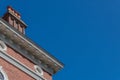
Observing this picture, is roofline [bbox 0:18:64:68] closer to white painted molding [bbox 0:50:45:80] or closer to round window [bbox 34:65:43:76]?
round window [bbox 34:65:43:76]

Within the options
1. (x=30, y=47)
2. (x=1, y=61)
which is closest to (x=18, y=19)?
(x=30, y=47)

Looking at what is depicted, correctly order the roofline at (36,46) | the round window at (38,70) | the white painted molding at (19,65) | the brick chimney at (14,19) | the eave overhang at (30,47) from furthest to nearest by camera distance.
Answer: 1. the brick chimney at (14,19)
2. the round window at (38,70)
3. the roofline at (36,46)
4. the eave overhang at (30,47)
5. the white painted molding at (19,65)

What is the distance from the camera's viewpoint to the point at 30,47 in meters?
27.5

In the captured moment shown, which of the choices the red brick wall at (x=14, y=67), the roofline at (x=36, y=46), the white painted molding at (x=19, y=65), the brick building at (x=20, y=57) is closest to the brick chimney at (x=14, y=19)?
the brick building at (x=20, y=57)

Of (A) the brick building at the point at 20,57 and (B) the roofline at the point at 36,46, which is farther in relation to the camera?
(B) the roofline at the point at 36,46

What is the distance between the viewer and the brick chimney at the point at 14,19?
2905 centimetres

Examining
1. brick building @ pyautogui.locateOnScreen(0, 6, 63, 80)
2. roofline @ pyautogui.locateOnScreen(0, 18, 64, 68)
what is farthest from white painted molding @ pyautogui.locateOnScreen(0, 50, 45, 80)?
roofline @ pyautogui.locateOnScreen(0, 18, 64, 68)

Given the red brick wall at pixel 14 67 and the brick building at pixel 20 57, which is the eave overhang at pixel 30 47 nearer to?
the brick building at pixel 20 57

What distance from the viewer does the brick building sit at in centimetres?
2572

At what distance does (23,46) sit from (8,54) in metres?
1.50

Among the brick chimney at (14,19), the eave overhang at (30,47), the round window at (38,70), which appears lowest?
the round window at (38,70)

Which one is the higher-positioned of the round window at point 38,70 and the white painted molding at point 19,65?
the round window at point 38,70

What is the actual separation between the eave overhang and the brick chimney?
1.96 meters

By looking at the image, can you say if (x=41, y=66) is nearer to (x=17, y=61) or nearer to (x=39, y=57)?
(x=39, y=57)
